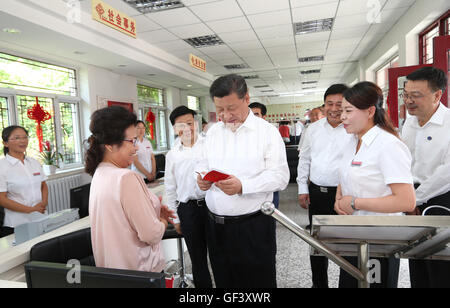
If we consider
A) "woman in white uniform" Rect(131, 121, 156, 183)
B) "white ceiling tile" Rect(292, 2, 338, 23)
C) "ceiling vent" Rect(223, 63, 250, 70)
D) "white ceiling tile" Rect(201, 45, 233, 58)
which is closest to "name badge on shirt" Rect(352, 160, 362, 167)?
"woman in white uniform" Rect(131, 121, 156, 183)

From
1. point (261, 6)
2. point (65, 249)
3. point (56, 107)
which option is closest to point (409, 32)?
point (261, 6)

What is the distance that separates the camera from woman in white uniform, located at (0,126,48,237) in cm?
269

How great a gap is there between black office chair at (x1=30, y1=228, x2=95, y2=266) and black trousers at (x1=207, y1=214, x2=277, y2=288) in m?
0.62

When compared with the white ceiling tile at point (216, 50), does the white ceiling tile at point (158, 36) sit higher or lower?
lower

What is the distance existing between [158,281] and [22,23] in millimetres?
3989

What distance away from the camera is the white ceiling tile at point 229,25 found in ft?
15.4

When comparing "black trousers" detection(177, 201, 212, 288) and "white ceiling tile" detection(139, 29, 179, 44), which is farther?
"white ceiling tile" detection(139, 29, 179, 44)

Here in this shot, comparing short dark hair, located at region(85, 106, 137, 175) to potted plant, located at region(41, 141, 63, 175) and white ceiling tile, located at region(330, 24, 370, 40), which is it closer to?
potted plant, located at region(41, 141, 63, 175)

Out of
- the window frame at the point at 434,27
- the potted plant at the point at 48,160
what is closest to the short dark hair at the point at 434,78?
the window frame at the point at 434,27

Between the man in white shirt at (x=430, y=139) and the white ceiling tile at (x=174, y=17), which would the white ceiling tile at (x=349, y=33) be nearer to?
the white ceiling tile at (x=174, y=17)

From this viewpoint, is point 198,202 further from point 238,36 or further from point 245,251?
point 238,36

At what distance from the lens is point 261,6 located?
166 inches

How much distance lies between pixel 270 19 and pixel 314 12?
0.69 meters

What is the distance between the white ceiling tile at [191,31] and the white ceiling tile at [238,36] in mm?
350
